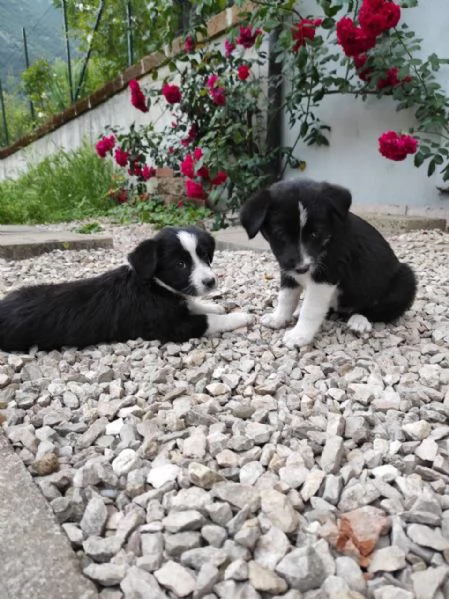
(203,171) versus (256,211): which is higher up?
(203,171)

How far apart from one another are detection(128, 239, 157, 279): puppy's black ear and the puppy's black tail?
1.22 metres

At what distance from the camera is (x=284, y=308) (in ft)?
9.41

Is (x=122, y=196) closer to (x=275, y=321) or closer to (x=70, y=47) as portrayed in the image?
(x=70, y=47)

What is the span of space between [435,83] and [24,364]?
4.52 m

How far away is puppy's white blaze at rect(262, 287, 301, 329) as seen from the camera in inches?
112

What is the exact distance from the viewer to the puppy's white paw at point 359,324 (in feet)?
8.77

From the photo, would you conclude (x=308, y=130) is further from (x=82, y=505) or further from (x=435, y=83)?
(x=82, y=505)

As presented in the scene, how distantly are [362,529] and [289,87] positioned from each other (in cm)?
615

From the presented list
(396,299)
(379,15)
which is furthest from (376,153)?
(396,299)

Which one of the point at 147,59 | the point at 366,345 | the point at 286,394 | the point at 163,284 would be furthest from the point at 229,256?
the point at 147,59

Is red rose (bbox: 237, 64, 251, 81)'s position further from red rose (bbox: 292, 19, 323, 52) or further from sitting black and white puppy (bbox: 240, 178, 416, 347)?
sitting black and white puppy (bbox: 240, 178, 416, 347)

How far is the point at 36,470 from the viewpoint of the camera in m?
1.53

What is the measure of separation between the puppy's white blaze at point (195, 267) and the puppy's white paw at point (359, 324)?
2.64 ft

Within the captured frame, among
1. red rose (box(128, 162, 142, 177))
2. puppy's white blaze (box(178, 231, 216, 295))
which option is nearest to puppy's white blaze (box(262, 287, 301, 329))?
puppy's white blaze (box(178, 231, 216, 295))
